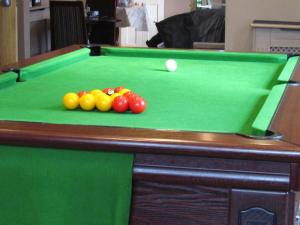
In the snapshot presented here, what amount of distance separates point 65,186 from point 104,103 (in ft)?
1.39

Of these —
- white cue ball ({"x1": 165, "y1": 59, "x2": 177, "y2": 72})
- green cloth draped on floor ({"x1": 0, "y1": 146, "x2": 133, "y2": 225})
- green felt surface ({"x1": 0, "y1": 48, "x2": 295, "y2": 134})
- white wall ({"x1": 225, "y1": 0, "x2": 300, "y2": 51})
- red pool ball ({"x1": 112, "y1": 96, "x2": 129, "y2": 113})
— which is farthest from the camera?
white wall ({"x1": 225, "y1": 0, "x2": 300, "y2": 51})

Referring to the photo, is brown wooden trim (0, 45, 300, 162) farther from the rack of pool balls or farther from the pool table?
the rack of pool balls

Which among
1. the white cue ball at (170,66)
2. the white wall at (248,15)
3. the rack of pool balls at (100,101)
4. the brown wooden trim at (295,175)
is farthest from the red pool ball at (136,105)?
the white wall at (248,15)

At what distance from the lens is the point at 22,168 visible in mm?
1559

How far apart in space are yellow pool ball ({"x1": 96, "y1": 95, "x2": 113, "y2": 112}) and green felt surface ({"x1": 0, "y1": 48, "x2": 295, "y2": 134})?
28 mm

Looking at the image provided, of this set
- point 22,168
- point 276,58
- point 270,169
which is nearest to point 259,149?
point 270,169

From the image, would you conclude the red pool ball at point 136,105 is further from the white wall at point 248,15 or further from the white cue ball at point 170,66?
the white wall at point 248,15

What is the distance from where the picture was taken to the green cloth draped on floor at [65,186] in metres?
1.52

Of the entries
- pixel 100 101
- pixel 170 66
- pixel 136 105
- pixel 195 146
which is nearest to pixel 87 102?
pixel 100 101

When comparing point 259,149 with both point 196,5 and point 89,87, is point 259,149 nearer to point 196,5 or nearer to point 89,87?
point 89,87

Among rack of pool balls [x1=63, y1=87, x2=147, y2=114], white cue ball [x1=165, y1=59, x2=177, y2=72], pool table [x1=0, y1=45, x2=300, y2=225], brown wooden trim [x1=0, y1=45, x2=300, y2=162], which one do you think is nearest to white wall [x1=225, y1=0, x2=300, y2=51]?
white cue ball [x1=165, y1=59, x2=177, y2=72]

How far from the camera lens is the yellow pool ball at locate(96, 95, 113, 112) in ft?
6.25

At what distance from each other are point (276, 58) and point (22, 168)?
6.22 ft

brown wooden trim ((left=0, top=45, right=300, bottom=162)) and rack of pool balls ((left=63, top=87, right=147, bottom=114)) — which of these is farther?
rack of pool balls ((left=63, top=87, right=147, bottom=114))
